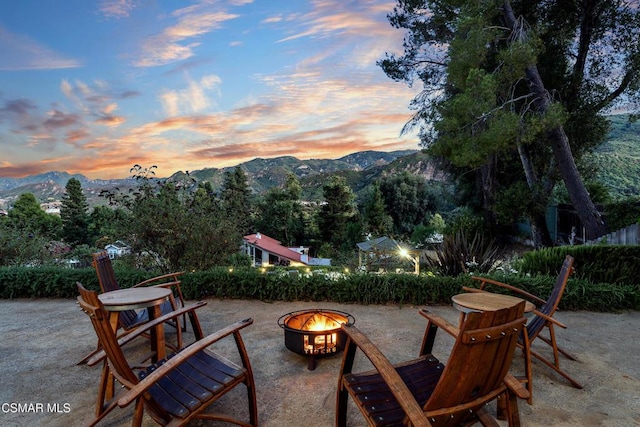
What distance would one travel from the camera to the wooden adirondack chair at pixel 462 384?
139cm

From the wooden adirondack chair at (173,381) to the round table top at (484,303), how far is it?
1594mm

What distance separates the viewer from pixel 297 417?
2275 millimetres

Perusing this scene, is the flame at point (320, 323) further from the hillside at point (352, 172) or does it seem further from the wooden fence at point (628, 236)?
the wooden fence at point (628, 236)

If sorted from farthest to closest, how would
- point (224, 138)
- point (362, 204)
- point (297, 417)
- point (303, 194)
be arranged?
point (303, 194) → point (362, 204) → point (224, 138) → point (297, 417)

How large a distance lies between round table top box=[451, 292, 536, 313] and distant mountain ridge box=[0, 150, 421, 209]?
29346 millimetres

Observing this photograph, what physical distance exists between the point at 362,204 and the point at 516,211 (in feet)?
65.9

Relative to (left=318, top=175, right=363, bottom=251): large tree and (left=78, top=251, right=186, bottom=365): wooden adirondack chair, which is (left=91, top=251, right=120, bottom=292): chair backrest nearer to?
(left=78, top=251, right=186, bottom=365): wooden adirondack chair

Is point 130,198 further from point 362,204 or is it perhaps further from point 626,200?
point 362,204

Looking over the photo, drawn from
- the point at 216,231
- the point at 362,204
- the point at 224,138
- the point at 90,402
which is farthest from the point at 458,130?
the point at 362,204

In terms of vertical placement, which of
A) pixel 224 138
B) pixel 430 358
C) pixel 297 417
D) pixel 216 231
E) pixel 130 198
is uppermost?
pixel 224 138

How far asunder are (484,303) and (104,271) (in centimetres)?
338

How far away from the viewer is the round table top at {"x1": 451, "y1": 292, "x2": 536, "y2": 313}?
2602 mm

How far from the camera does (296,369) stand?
9.69 ft

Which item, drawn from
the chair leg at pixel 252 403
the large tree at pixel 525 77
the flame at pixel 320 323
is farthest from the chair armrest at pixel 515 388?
the large tree at pixel 525 77
